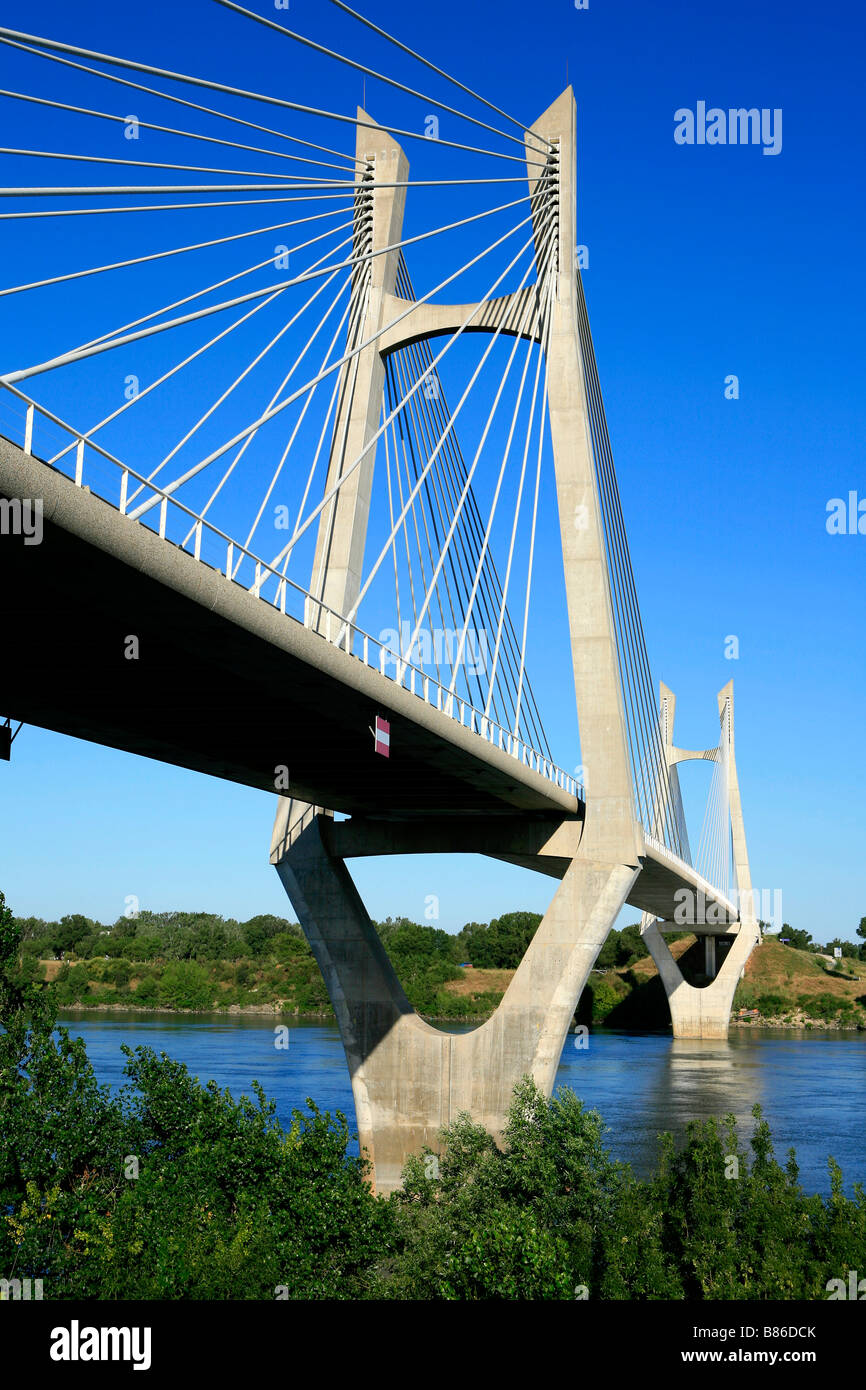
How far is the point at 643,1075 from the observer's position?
196ft

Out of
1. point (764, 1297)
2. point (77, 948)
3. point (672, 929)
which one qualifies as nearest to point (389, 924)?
point (77, 948)

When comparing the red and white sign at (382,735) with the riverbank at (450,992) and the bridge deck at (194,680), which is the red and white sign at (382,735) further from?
the riverbank at (450,992)

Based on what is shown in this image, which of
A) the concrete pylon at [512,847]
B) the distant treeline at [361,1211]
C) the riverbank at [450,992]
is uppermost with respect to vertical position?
the concrete pylon at [512,847]

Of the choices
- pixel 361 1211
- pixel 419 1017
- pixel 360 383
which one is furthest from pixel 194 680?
pixel 419 1017

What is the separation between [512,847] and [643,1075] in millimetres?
32571

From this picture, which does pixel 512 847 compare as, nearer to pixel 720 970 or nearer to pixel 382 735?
pixel 382 735

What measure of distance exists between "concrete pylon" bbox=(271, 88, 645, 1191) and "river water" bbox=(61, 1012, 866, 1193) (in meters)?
4.86

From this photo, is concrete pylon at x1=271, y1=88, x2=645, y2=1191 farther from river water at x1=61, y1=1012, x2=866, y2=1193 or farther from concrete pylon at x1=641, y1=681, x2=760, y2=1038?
concrete pylon at x1=641, y1=681, x2=760, y2=1038

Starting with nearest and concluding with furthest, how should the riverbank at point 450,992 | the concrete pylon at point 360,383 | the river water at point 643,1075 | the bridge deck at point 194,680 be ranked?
the bridge deck at point 194,680 < the concrete pylon at point 360,383 < the river water at point 643,1075 < the riverbank at point 450,992

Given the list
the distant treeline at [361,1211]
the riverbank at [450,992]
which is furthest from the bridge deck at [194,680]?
the riverbank at [450,992]

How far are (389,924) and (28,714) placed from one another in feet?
473

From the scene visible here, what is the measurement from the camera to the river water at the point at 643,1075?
38312 millimetres

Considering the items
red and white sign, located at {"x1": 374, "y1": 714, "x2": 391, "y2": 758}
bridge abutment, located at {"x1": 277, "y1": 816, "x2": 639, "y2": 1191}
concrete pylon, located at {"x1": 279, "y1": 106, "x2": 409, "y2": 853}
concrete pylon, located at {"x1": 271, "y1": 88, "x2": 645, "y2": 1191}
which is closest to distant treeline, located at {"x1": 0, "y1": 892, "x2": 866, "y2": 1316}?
bridge abutment, located at {"x1": 277, "y1": 816, "x2": 639, "y2": 1191}

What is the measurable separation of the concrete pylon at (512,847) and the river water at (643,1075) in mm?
4861
